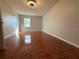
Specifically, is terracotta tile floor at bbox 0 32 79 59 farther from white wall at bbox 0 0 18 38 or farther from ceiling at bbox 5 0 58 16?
ceiling at bbox 5 0 58 16

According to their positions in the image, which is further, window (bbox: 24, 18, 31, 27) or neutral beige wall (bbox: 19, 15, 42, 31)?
neutral beige wall (bbox: 19, 15, 42, 31)

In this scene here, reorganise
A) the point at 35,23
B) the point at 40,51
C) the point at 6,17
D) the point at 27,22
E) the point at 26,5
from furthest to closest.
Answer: the point at 35,23 → the point at 27,22 → the point at 26,5 → the point at 6,17 → the point at 40,51

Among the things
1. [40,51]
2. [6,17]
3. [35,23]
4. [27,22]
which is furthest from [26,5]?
[35,23]

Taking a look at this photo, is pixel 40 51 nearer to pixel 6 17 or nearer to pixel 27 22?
pixel 6 17

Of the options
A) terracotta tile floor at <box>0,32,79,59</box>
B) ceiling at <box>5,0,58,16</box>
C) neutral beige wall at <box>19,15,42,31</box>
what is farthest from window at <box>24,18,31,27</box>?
terracotta tile floor at <box>0,32,79,59</box>

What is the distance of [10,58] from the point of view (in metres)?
1.91

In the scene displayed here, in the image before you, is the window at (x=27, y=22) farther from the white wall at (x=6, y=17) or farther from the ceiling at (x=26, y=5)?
the white wall at (x=6, y=17)

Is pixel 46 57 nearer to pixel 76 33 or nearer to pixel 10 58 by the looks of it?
pixel 10 58

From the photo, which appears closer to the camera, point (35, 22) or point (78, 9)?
point (78, 9)

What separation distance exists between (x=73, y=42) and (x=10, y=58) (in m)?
2.40

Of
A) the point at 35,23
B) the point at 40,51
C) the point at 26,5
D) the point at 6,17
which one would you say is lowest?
the point at 40,51

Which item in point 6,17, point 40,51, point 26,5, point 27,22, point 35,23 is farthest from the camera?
point 35,23

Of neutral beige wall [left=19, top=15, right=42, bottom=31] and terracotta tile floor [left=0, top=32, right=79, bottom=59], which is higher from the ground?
neutral beige wall [left=19, top=15, right=42, bottom=31]

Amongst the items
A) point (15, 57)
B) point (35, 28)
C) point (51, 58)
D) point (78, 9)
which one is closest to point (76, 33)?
point (78, 9)
